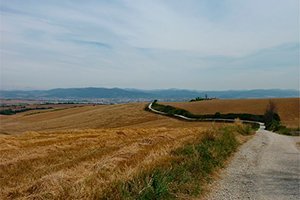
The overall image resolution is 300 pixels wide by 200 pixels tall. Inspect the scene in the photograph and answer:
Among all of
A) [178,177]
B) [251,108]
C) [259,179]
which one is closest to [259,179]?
[259,179]

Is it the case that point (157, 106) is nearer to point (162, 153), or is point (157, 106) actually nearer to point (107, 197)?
point (162, 153)

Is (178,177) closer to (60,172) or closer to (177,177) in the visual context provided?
(177,177)

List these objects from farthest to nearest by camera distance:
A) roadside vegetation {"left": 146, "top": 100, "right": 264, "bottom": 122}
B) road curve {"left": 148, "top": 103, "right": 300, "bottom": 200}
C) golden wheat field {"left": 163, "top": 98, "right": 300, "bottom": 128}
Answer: golden wheat field {"left": 163, "top": 98, "right": 300, "bottom": 128}, roadside vegetation {"left": 146, "top": 100, "right": 264, "bottom": 122}, road curve {"left": 148, "top": 103, "right": 300, "bottom": 200}

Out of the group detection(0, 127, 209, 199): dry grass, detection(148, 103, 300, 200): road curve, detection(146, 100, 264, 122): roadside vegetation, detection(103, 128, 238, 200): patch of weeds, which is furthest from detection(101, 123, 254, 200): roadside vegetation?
detection(146, 100, 264, 122): roadside vegetation

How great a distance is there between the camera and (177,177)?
38.3ft

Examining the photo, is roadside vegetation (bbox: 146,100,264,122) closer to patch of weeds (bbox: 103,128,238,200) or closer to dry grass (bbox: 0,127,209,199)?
dry grass (bbox: 0,127,209,199)

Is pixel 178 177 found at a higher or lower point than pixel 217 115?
higher

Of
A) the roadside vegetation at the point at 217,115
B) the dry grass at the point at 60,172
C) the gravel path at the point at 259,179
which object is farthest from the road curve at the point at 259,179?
the roadside vegetation at the point at 217,115

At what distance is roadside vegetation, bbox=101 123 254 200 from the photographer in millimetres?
9250

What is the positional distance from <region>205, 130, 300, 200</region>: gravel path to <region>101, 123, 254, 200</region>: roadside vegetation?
51 cm

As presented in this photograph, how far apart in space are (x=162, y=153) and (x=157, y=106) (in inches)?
3502

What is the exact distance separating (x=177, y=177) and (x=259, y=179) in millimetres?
3572

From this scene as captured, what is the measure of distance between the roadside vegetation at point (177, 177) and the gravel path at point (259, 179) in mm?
513

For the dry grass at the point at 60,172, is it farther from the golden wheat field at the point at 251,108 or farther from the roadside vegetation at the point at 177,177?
the golden wheat field at the point at 251,108
